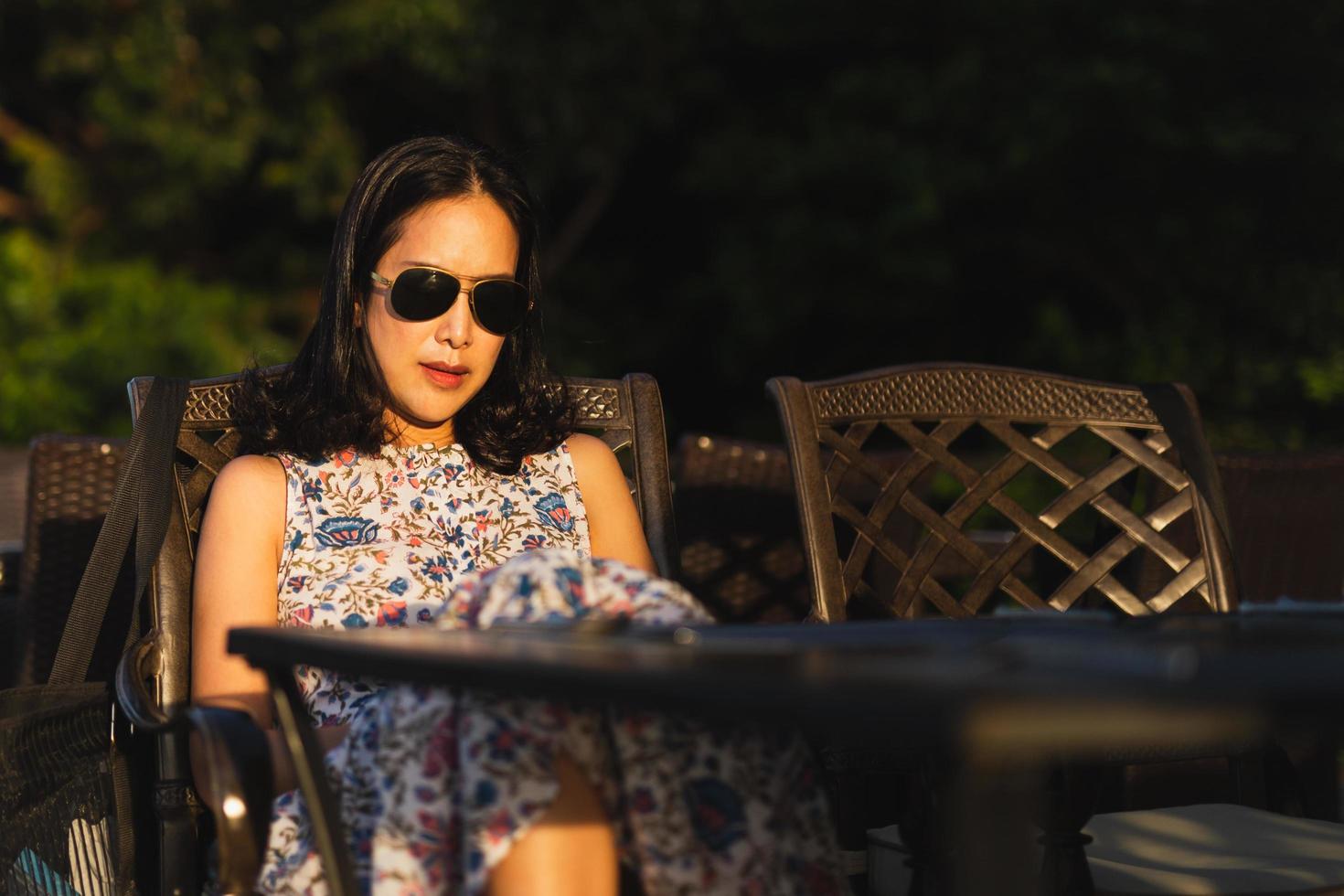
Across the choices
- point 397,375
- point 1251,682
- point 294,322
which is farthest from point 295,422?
point 294,322

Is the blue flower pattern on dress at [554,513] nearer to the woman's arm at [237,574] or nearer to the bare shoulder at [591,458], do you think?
the bare shoulder at [591,458]

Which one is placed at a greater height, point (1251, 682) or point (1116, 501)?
point (1116, 501)

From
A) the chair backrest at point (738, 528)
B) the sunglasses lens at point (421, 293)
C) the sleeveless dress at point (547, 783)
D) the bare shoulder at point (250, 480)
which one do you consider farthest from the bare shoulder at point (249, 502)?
the chair backrest at point (738, 528)

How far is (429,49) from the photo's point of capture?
9.06 m

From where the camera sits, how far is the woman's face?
2.44m

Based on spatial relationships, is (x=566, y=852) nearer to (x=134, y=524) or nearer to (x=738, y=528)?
(x=134, y=524)

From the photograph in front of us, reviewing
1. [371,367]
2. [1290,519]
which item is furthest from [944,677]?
[1290,519]

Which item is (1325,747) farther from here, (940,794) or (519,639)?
(519,639)

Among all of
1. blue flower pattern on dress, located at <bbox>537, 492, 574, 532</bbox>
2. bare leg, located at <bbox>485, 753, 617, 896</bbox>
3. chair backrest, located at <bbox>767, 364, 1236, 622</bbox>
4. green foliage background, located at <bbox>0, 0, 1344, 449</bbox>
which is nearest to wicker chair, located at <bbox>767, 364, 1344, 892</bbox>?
chair backrest, located at <bbox>767, 364, 1236, 622</bbox>

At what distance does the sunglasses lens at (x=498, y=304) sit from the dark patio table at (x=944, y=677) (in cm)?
95

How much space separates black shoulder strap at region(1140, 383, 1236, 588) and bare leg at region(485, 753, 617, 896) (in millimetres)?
1404

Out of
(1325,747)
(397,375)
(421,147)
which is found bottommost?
(1325,747)

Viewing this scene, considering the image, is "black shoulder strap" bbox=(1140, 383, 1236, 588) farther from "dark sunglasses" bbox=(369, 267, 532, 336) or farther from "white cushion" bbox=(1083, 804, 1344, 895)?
"dark sunglasses" bbox=(369, 267, 532, 336)

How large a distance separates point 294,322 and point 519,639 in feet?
32.1
